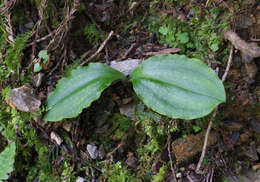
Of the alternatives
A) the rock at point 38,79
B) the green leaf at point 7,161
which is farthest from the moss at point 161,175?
the rock at point 38,79

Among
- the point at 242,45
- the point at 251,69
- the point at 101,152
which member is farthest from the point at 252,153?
the point at 101,152

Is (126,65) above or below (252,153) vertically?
above

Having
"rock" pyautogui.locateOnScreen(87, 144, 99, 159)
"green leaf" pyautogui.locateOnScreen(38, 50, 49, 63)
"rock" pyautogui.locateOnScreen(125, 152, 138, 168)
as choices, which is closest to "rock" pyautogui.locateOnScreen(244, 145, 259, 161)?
"rock" pyautogui.locateOnScreen(125, 152, 138, 168)

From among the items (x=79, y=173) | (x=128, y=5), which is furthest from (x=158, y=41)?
(x=79, y=173)

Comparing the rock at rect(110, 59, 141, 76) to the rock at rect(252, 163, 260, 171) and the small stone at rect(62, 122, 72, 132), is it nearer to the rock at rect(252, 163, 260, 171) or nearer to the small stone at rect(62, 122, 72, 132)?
the small stone at rect(62, 122, 72, 132)

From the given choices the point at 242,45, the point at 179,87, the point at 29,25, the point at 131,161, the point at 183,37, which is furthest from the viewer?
the point at 29,25

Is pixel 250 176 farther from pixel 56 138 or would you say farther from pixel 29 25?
pixel 29 25

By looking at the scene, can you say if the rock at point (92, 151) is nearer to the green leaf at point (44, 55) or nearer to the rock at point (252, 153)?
the green leaf at point (44, 55)
